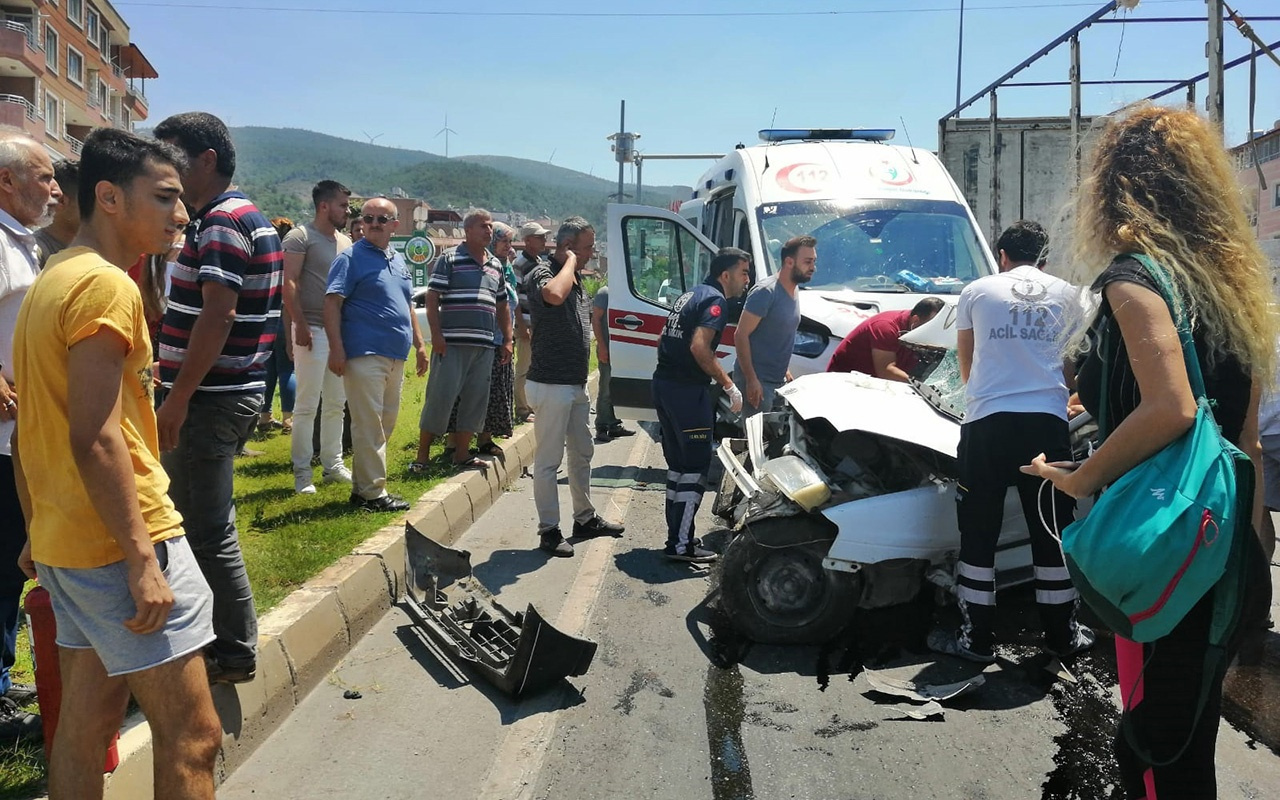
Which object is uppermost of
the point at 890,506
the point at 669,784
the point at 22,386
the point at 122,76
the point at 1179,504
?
the point at 122,76

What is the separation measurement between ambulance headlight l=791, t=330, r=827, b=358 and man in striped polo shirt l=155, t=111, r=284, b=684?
4.76 m

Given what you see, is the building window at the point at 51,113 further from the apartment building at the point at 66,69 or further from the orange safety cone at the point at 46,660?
the orange safety cone at the point at 46,660

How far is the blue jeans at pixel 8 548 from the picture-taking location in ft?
11.7

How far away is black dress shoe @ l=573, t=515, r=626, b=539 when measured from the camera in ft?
22.8

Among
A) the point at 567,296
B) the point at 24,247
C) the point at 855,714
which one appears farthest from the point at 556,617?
the point at 24,247

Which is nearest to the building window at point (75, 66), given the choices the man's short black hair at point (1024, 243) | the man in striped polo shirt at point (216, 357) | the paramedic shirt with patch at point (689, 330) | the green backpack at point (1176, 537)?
the paramedic shirt with patch at point (689, 330)

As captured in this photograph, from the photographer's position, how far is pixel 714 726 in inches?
158

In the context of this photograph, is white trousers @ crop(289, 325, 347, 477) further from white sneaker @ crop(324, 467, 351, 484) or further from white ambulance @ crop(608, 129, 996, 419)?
white ambulance @ crop(608, 129, 996, 419)

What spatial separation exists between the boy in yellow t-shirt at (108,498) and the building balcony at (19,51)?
5759 centimetres

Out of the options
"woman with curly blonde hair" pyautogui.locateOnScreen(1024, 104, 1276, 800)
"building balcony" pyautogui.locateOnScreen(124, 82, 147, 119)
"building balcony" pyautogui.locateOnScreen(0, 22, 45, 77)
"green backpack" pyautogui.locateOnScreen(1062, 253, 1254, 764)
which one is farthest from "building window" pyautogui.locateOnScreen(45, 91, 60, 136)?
"green backpack" pyautogui.locateOnScreen(1062, 253, 1254, 764)

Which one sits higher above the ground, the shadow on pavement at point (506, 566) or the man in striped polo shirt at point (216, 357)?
the man in striped polo shirt at point (216, 357)

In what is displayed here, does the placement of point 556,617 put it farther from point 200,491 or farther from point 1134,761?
point 1134,761

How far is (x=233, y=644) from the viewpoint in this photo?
3768 mm

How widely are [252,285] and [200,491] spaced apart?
81 cm
